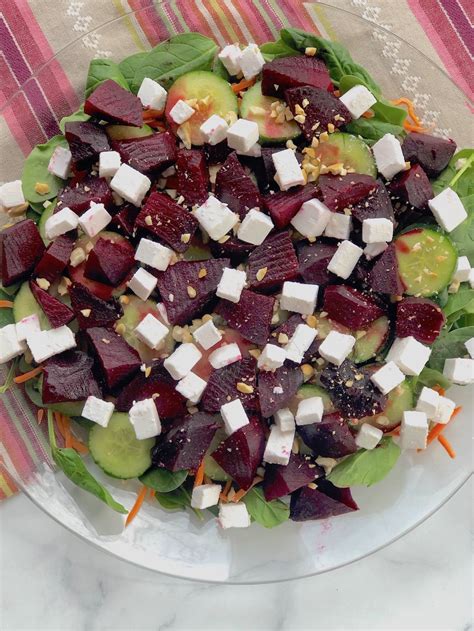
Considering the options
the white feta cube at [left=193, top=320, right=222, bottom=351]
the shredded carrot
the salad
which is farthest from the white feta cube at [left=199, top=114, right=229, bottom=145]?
the shredded carrot

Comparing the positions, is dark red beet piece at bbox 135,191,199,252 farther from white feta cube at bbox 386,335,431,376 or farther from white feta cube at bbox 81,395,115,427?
white feta cube at bbox 386,335,431,376

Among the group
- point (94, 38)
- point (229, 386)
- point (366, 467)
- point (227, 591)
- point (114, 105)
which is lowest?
point (227, 591)

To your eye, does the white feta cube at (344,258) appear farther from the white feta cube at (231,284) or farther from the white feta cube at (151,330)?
the white feta cube at (151,330)

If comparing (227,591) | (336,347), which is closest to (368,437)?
(336,347)

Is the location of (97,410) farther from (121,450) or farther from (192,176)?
(192,176)

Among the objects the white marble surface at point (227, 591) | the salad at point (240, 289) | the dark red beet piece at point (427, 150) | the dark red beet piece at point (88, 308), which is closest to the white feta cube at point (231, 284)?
the salad at point (240, 289)
